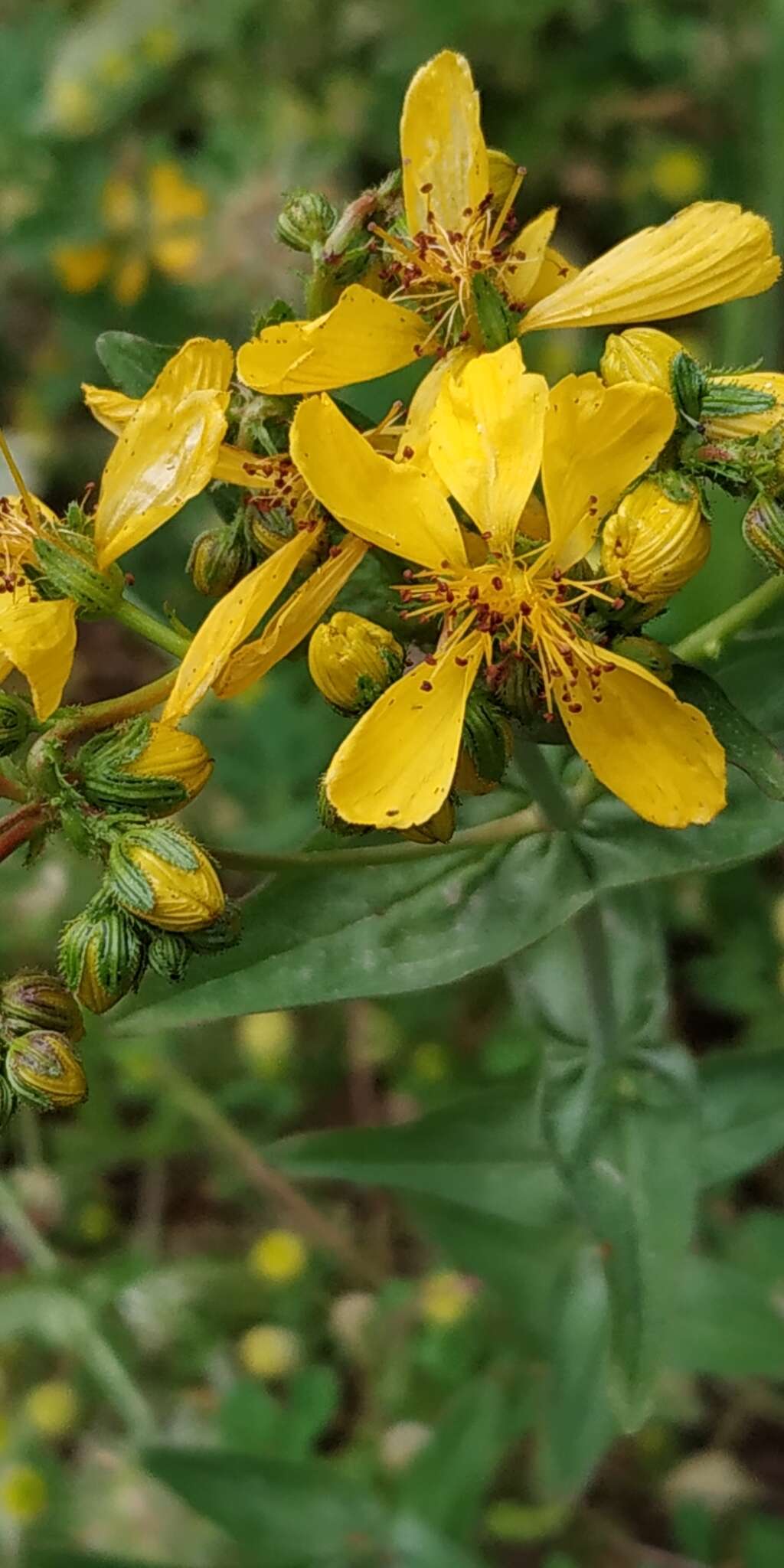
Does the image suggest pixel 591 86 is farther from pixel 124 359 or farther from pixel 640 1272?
pixel 640 1272

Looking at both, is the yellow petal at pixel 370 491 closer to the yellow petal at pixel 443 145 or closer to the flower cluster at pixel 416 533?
the flower cluster at pixel 416 533

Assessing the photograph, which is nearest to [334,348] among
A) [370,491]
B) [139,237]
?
[370,491]

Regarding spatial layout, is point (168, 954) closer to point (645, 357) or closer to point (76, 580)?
point (76, 580)

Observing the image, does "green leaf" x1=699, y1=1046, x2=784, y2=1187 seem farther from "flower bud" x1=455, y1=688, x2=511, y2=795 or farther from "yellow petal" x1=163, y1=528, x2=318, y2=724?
"yellow petal" x1=163, y1=528, x2=318, y2=724

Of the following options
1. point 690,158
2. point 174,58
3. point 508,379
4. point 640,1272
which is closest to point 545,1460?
point 640,1272

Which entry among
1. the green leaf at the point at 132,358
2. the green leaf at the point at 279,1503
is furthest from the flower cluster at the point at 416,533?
the green leaf at the point at 279,1503

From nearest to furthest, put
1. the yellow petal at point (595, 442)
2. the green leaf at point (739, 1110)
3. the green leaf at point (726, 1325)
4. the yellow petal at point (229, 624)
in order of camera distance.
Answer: the yellow petal at point (595, 442) → the yellow petal at point (229, 624) → the green leaf at point (739, 1110) → the green leaf at point (726, 1325)

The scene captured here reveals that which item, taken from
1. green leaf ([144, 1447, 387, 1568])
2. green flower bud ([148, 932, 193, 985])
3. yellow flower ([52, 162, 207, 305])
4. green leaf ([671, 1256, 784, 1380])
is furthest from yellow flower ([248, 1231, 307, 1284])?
yellow flower ([52, 162, 207, 305])
